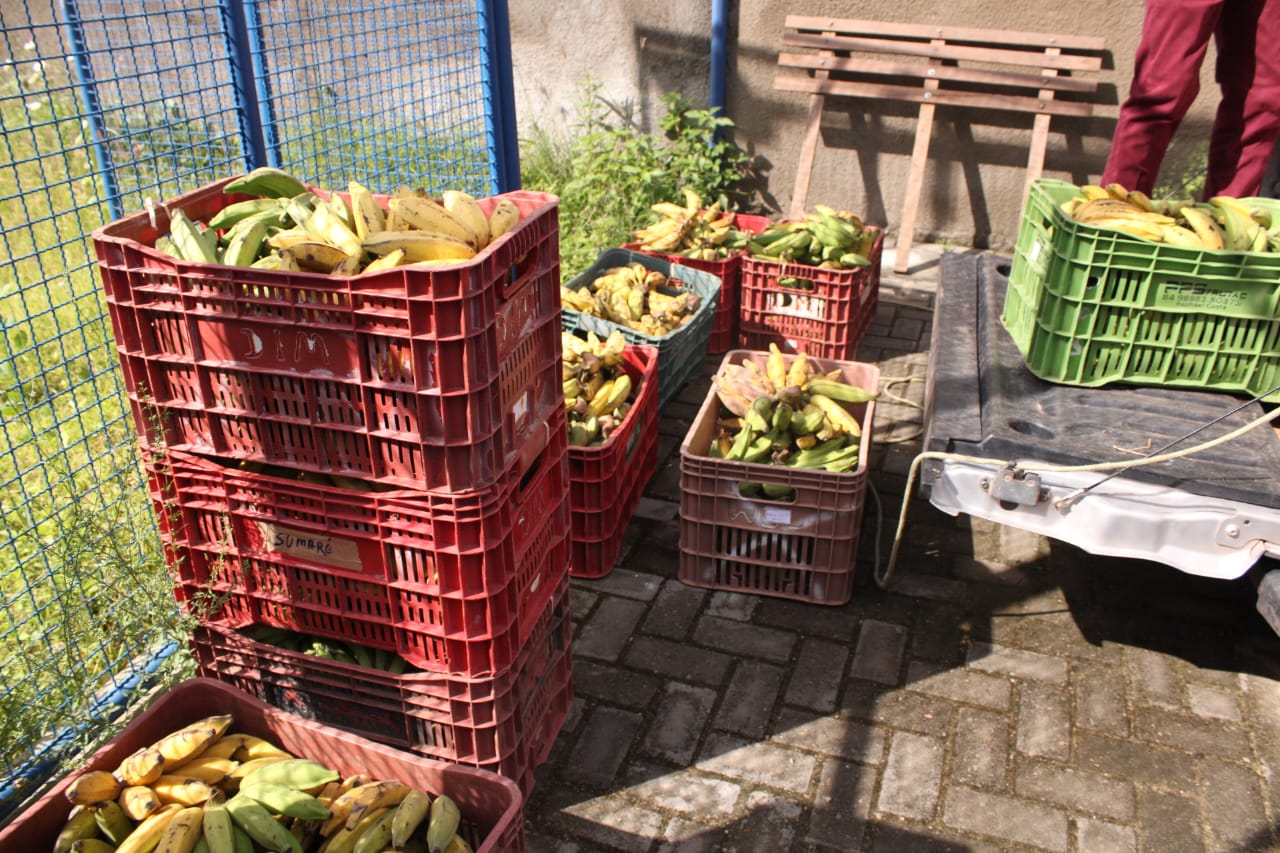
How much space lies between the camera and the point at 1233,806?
122 inches

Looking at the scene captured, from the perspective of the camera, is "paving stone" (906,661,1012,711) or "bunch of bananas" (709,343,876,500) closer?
"paving stone" (906,661,1012,711)

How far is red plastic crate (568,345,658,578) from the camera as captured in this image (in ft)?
13.0

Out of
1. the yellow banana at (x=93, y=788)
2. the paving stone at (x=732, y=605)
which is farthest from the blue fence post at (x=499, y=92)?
the yellow banana at (x=93, y=788)

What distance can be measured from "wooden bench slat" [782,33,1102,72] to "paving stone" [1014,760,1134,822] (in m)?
5.38

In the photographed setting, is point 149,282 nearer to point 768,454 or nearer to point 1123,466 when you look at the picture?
point 768,454

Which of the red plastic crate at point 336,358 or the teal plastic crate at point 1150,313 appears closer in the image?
the red plastic crate at point 336,358

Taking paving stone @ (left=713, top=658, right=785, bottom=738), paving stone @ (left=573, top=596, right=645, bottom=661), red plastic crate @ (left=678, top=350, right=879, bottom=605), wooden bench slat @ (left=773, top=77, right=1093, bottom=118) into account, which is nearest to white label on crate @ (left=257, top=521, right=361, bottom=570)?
paving stone @ (left=573, top=596, right=645, bottom=661)

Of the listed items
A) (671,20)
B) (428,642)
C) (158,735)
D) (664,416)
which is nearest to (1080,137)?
(671,20)

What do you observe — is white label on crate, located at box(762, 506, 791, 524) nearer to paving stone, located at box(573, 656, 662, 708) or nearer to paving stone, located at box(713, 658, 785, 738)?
paving stone, located at box(713, 658, 785, 738)

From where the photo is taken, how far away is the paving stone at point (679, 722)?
3.31 meters

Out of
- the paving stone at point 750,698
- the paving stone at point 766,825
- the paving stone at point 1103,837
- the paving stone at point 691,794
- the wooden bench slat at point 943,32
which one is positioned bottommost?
the paving stone at point 750,698

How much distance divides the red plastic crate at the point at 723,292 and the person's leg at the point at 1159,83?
7.09 ft

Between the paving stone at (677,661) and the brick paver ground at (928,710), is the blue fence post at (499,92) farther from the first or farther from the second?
the paving stone at (677,661)

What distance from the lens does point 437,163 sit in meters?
5.41
